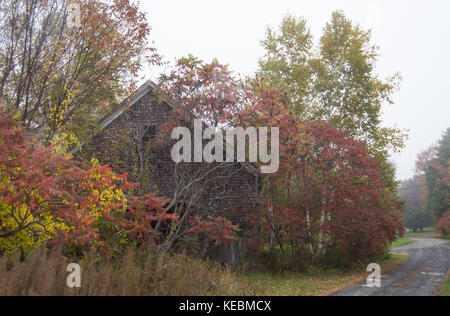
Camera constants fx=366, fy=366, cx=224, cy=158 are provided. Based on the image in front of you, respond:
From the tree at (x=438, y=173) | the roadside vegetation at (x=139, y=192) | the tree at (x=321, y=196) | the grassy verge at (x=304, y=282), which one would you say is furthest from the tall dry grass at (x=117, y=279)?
the tree at (x=438, y=173)

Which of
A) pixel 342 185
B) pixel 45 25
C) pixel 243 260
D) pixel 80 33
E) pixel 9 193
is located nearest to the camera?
pixel 9 193

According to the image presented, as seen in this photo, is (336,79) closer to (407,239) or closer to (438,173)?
(438,173)

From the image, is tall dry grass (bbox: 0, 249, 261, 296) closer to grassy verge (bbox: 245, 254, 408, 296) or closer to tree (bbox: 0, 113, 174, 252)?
tree (bbox: 0, 113, 174, 252)

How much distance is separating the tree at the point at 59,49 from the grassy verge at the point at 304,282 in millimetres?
8056

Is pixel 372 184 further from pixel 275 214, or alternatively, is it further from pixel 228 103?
pixel 228 103

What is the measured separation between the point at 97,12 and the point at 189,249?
27.1 feet

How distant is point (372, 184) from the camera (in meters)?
14.3

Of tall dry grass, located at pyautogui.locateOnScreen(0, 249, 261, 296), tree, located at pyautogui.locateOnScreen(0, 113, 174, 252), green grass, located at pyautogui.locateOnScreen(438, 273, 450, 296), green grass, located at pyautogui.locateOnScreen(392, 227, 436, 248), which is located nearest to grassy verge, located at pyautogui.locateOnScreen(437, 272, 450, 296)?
green grass, located at pyautogui.locateOnScreen(438, 273, 450, 296)

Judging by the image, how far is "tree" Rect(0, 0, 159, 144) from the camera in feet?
35.0

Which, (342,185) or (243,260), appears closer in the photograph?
(342,185)

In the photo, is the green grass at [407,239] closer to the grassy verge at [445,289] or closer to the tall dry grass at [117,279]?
the grassy verge at [445,289]

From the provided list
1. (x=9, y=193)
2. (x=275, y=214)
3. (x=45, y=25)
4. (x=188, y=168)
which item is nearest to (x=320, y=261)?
(x=275, y=214)

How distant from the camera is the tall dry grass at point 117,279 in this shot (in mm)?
6012

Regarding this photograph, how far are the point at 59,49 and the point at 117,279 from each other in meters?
7.98
